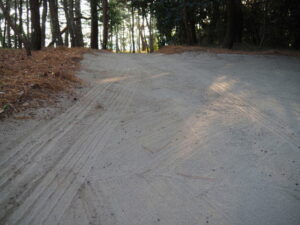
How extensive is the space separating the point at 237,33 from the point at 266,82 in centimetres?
948

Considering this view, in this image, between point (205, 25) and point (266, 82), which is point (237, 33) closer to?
point (205, 25)

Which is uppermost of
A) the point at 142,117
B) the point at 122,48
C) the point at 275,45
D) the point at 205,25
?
the point at 122,48

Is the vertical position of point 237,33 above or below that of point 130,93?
above

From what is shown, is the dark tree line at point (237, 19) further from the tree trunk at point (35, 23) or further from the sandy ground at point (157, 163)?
the sandy ground at point (157, 163)

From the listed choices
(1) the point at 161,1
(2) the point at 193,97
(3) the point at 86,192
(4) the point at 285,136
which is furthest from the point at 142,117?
(1) the point at 161,1

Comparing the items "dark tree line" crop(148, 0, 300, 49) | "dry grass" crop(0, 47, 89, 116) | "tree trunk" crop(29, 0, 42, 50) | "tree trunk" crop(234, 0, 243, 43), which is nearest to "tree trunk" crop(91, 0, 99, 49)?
"dark tree line" crop(148, 0, 300, 49)

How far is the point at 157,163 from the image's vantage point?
8.42ft

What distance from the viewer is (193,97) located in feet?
15.2

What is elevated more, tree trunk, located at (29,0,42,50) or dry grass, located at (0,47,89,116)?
tree trunk, located at (29,0,42,50)

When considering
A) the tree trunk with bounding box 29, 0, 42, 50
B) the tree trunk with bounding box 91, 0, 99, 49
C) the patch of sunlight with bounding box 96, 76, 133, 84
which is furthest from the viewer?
the tree trunk with bounding box 91, 0, 99, 49

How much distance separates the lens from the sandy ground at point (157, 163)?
1958 mm

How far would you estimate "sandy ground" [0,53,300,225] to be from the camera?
196cm

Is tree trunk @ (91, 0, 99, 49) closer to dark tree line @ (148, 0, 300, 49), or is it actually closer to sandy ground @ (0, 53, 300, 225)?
dark tree line @ (148, 0, 300, 49)

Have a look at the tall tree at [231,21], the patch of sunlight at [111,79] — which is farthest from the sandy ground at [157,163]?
the tall tree at [231,21]
